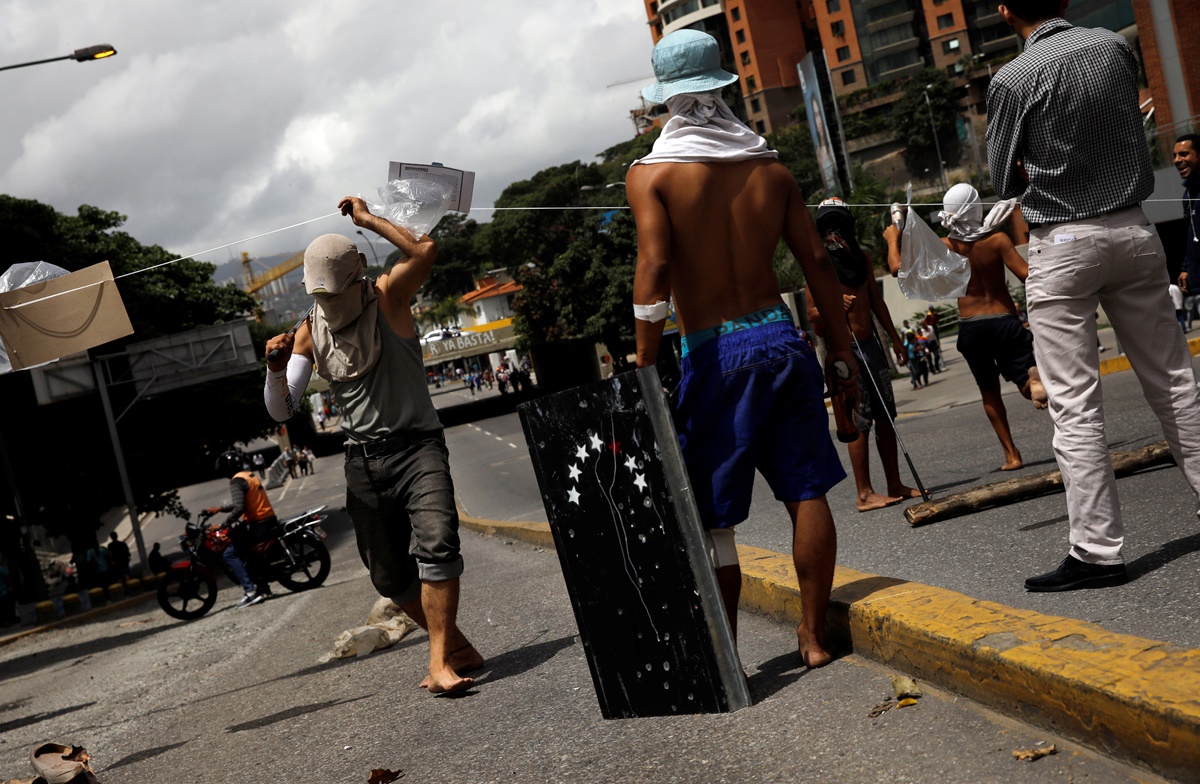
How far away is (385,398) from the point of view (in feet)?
17.0

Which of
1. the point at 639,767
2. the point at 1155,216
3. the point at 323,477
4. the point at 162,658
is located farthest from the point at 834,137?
the point at 639,767

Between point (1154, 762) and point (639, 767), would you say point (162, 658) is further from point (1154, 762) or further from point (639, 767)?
point (1154, 762)

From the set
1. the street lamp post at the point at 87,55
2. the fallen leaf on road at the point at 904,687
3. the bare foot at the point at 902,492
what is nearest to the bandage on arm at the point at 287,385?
the fallen leaf on road at the point at 904,687

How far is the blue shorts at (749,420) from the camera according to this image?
379 cm

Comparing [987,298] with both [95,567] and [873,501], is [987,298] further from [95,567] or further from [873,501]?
[95,567]

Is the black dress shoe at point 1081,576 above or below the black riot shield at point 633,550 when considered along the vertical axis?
below

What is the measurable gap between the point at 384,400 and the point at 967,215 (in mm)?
3852

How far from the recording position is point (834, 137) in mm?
89312

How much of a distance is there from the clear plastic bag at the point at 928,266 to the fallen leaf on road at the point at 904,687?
426cm

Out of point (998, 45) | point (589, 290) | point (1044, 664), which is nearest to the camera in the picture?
point (1044, 664)

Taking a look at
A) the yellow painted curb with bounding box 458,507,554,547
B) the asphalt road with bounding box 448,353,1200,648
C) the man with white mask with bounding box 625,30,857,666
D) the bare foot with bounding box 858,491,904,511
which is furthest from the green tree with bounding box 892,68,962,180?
the man with white mask with bounding box 625,30,857,666

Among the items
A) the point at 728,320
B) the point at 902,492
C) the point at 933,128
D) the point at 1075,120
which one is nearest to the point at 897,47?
the point at 933,128

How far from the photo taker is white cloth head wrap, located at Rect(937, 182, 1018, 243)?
23.6 ft

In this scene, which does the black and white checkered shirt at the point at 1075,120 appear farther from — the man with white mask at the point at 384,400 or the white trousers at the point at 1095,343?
the man with white mask at the point at 384,400
